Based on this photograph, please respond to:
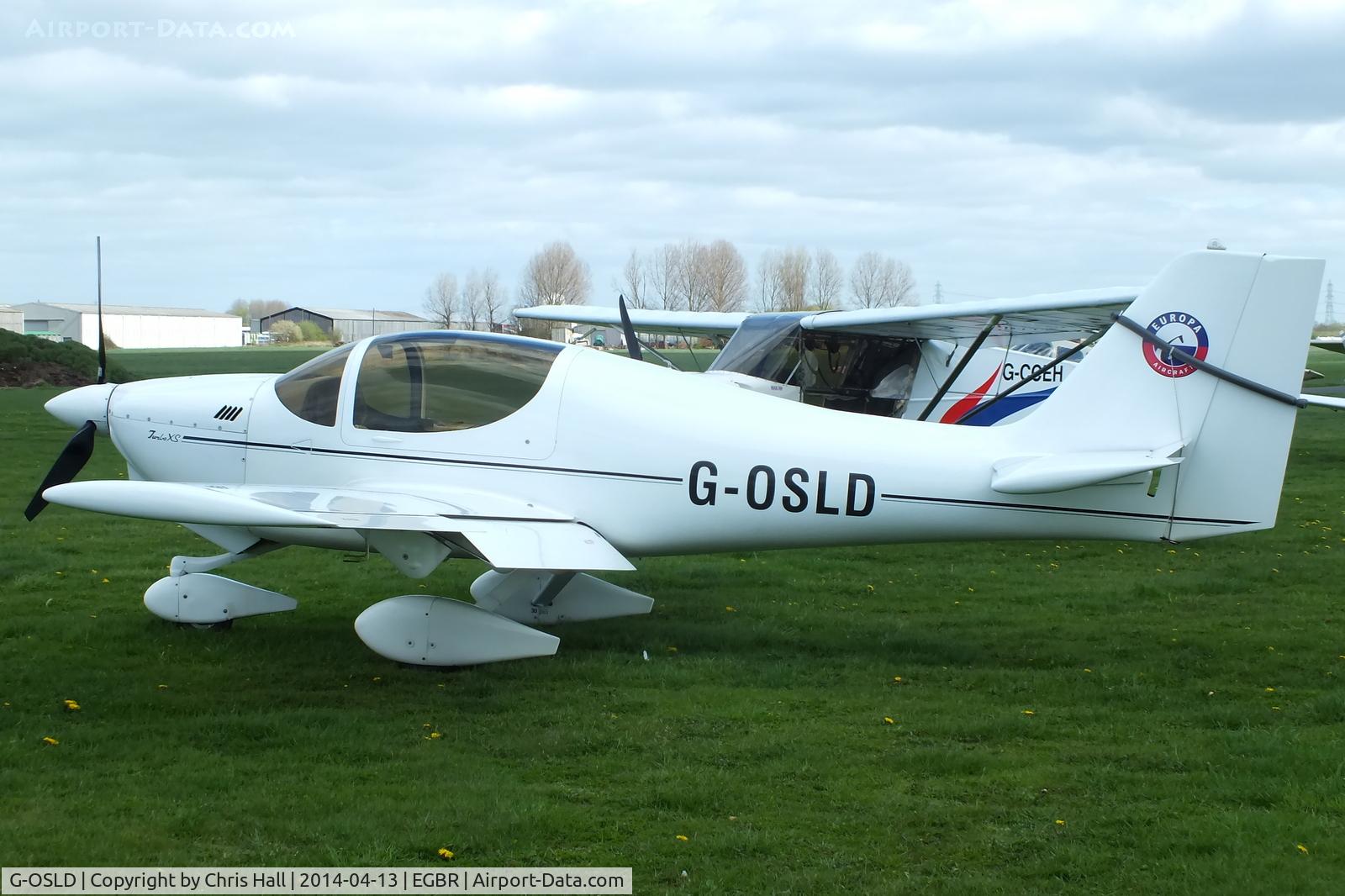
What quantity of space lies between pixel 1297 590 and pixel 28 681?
28.0ft

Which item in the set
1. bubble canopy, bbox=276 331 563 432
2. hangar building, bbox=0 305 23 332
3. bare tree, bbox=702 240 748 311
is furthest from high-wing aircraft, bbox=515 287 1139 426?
hangar building, bbox=0 305 23 332

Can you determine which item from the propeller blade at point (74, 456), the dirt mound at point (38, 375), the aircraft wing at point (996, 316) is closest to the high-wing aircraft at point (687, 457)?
the propeller blade at point (74, 456)

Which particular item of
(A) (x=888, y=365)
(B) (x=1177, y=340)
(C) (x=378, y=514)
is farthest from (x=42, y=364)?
(B) (x=1177, y=340)

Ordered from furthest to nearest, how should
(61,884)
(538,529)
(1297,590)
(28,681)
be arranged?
(1297,590) → (538,529) → (28,681) → (61,884)

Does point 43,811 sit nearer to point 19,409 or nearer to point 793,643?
point 793,643

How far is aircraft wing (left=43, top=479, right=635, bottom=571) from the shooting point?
18.3ft

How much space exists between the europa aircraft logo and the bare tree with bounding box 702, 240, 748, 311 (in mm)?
61363

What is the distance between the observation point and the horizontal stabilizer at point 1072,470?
6242 millimetres

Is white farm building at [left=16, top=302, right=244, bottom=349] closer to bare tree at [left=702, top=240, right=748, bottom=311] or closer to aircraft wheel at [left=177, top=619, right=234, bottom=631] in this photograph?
bare tree at [left=702, top=240, right=748, bottom=311]

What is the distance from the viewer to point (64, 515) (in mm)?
11773

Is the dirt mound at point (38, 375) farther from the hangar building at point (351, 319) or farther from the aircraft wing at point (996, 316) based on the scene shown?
the hangar building at point (351, 319)

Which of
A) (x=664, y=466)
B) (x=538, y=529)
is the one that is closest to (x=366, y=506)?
(x=538, y=529)

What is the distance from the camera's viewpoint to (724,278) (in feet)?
226

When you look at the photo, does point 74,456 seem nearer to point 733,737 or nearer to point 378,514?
point 378,514
